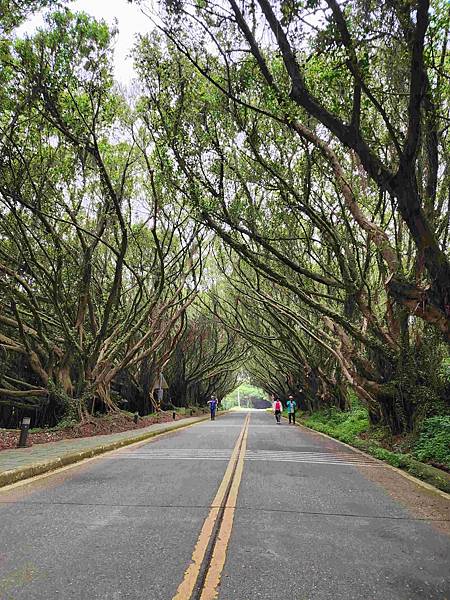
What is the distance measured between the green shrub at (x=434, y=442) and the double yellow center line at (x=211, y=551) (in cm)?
510

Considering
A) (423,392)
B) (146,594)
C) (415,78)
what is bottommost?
(146,594)

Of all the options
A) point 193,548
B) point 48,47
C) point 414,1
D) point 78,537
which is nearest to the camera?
point 193,548

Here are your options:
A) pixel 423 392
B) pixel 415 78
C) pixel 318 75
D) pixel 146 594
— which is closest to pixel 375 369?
pixel 423 392

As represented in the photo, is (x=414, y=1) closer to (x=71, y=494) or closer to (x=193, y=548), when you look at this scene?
(x=193, y=548)

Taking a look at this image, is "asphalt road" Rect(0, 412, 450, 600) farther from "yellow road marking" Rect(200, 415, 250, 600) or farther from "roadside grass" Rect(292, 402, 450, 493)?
"roadside grass" Rect(292, 402, 450, 493)

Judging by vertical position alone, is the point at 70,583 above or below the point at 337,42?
below

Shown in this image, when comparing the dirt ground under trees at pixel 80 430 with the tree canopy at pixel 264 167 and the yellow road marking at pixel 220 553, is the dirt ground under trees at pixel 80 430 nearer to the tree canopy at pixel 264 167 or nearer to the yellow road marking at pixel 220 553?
the tree canopy at pixel 264 167

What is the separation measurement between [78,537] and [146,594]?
139 cm

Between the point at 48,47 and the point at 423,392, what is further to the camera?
the point at 423,392

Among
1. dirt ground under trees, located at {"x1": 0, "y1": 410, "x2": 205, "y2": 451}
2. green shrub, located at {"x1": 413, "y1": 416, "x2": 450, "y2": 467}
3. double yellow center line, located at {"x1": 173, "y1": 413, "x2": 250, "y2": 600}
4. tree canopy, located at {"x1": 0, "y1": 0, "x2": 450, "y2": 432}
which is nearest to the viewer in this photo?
double yellow center line, located at {"x1": 173, "y1": 413, "x2": 250, "y2": 600}

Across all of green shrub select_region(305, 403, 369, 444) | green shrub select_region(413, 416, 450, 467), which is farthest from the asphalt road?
green shrub select_region(305, 403, 369, 444)

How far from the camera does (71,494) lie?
5.97 m

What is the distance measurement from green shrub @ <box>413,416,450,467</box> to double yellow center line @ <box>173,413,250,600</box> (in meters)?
5.10

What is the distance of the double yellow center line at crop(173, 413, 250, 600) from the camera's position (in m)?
3.05
